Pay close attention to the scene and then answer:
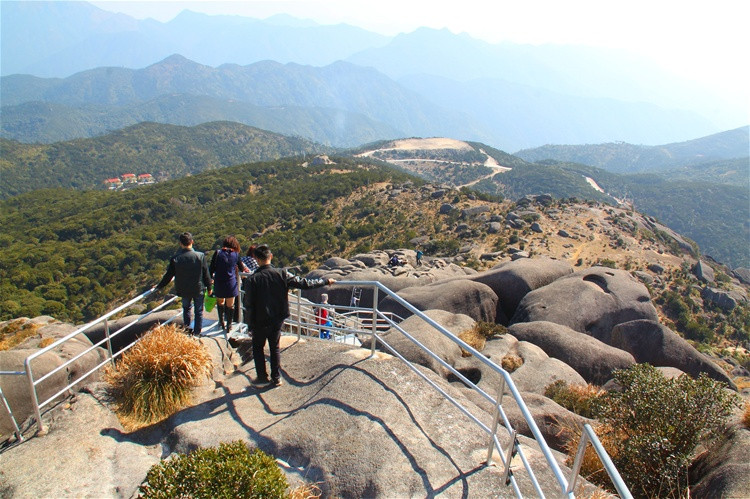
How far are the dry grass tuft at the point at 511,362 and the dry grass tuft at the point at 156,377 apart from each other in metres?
8.52

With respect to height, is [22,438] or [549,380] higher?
[22,438]

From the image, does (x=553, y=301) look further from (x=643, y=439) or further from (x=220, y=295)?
(x=220, y=295)

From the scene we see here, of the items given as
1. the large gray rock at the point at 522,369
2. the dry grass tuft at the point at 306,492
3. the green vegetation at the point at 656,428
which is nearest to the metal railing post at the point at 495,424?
the green vegetation at the point at 656,428

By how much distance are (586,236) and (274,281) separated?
44545 millimetres

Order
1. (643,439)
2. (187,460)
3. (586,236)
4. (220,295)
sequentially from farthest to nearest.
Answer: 1. (586,236)
2. (220,295)
3. (643,439)
4. (187,460)

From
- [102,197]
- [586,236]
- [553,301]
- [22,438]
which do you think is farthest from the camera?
[102,197]

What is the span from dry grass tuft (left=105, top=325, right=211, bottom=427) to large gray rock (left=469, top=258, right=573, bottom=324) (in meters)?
17.0

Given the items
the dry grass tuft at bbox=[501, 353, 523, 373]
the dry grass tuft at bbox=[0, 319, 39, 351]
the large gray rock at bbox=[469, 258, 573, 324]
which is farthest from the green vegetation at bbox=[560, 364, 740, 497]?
the dry grass tuft at bbox=[0, 319, 39, 351]

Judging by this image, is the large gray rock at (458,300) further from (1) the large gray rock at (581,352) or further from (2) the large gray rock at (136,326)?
(2) the large gray rock at (136,326)

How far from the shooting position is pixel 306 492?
4.30 meters

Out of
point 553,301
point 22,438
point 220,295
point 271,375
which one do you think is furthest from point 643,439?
point 553,301

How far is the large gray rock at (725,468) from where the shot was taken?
4.91 meters

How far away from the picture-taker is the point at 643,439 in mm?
5711

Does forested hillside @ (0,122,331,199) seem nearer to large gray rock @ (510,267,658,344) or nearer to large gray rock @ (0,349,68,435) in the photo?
large gray rock @ (0,349,68,435)
